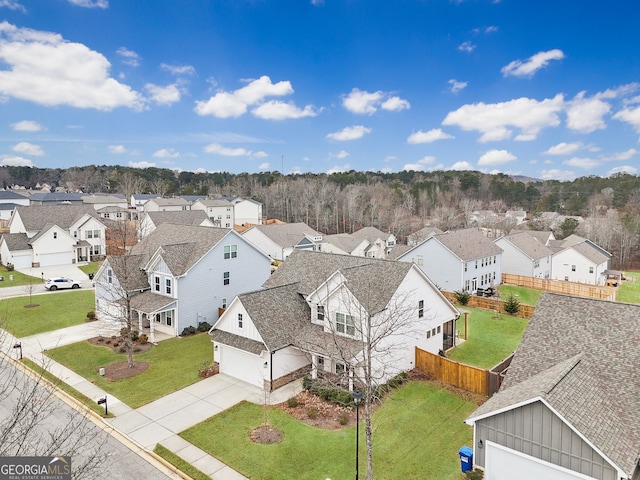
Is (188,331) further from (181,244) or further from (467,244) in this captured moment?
(467,244)

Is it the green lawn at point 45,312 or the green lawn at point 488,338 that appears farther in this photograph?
the green lawn at point 45,312

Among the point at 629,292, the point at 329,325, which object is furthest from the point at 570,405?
the point at 629,292

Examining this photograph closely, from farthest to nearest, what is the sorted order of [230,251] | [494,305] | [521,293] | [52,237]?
1. [52,237]
2. [521,293]
3. [494,305]
4. [230,251]

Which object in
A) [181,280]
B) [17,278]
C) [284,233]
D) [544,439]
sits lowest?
[17,278]

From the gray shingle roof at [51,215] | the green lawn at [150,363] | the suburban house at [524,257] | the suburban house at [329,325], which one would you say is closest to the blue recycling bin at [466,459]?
the suburban house at [329,325]

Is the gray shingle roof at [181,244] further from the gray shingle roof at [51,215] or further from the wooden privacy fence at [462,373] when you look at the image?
the gray shingle roof at [51,215]

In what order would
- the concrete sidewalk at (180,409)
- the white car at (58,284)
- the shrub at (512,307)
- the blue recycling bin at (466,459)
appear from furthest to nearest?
1. the white car at (58,284)
2. the shrub at (512,307)
3. the concrete sidewalk at (180,409)
4. the blue recycling bin at (466,459)

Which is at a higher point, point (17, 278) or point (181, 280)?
point (181, 280)
